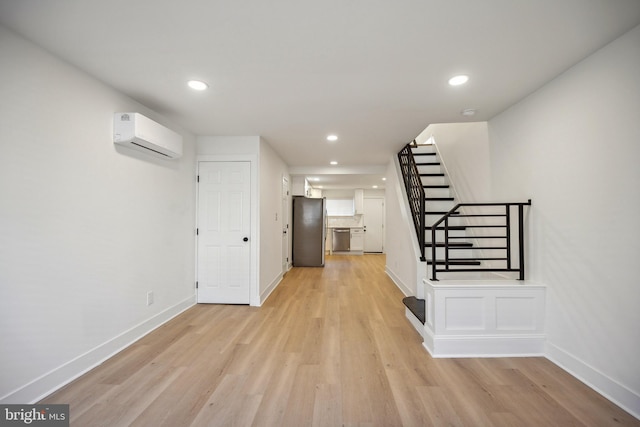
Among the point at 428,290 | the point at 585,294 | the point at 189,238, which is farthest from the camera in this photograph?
the point at 189,238

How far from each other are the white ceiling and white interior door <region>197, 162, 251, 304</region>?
3.53 feet

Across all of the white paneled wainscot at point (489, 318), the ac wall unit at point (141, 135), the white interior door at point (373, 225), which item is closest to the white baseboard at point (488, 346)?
the white paneled wainscot at point (489, 318)

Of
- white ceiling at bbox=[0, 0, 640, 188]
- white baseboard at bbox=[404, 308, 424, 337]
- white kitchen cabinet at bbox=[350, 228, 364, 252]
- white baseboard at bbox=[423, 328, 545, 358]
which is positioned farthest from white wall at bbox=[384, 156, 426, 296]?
white kitchen cabinet at bbox=[350, 228, 364, 252]

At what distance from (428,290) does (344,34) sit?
221 centimetres

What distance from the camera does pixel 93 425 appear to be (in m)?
1.57

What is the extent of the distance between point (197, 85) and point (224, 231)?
204cm

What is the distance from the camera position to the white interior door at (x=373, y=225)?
9.38m

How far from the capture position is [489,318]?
242 centimetres

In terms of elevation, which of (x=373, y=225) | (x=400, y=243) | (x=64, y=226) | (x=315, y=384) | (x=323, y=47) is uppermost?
(x=323, y=47)

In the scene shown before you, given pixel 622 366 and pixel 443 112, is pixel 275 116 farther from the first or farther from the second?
pixel 622 366

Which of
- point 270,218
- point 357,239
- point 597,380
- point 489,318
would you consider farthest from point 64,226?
point 357,239

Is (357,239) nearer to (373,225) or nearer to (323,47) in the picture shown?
(373,225)

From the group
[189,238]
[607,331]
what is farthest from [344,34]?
[189,238]

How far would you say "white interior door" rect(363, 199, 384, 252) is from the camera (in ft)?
30.8
